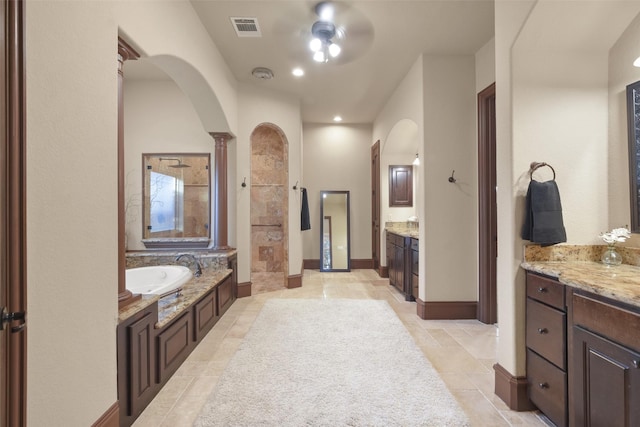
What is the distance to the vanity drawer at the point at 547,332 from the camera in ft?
5.26

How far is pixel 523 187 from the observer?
1899mm

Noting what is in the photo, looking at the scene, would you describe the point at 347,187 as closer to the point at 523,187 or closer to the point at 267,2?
the point at 267,2

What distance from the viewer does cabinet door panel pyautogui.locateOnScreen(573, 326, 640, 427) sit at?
1.21 metres

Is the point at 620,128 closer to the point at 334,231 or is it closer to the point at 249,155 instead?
the point at 249,155

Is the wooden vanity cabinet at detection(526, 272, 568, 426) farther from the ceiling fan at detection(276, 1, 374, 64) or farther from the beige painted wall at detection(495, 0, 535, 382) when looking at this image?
the ceiling fan at detection(276, 1, 374, 64)

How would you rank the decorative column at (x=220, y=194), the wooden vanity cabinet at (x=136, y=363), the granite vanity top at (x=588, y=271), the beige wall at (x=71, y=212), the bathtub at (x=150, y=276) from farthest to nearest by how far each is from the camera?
1. the decorative column at (x=220, y=194)
2. the bathtub at (x=150, y=276)
3. the wooden vanity cabinet at (x=136, y=363)
4. the granite vanity top at (x=588, y=271)
5. the beige wall at (x=71, y=212)

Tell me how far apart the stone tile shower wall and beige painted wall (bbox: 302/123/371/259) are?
2.46ft

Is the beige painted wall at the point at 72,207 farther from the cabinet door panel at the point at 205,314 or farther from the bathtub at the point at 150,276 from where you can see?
the bathtub at the point at 150,276

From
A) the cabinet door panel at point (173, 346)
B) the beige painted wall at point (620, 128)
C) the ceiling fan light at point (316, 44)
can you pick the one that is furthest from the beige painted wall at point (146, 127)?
the beige painted wall at point (620, 128)

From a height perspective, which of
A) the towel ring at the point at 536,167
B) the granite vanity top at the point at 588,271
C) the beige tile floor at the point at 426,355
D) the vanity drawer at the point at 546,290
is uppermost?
the towel ring at the point at 536,167

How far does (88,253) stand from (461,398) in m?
2.42

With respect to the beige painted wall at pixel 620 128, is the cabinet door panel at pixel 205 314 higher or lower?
lower

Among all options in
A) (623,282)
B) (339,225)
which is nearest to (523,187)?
(623,282)

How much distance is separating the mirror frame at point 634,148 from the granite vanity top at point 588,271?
0.75 ft
